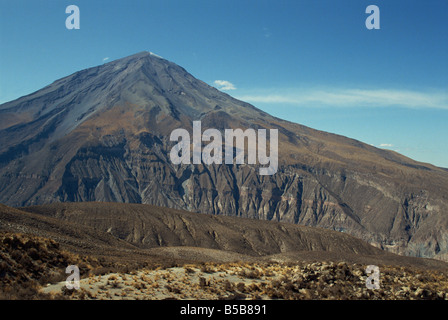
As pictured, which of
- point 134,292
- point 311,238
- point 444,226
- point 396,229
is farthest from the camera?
point 396,229

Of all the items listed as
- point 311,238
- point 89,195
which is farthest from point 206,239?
point 89,195

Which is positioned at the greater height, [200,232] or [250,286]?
[250,286]

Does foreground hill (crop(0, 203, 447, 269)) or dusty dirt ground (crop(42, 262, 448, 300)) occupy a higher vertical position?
dusty dirt ground (crop(42, 262, 448, 300))

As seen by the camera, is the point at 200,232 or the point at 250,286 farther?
the point at 200,232

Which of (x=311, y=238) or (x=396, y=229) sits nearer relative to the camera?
(x=311, y=238)

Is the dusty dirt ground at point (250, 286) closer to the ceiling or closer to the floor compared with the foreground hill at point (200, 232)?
closer to the ceiling

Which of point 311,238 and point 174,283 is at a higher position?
point 174,283

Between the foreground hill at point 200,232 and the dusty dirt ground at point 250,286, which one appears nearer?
the dusty dirt ground at point 250,286

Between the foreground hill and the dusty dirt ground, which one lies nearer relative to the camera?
the dusty dirt ground
